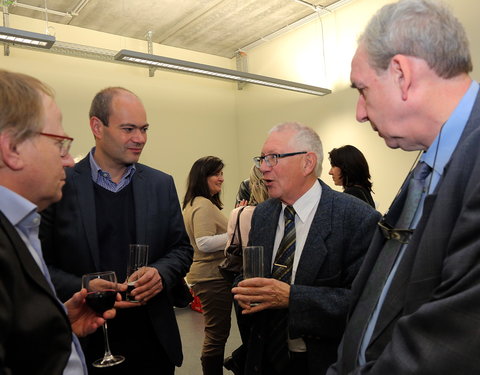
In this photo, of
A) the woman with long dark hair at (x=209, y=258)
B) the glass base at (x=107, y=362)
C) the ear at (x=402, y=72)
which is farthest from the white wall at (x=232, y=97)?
the glass base at (x=107, y=362)

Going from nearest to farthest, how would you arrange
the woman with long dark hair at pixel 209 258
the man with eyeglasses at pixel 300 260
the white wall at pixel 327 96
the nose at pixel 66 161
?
the nose at pixel 66 161 → the man with eyeglasses at pixel 300 260 → the woman with long dark hair at pixel 209 258 → the white wall at pixel 327 96

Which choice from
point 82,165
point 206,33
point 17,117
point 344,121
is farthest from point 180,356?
point 206,33

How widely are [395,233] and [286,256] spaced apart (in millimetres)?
763

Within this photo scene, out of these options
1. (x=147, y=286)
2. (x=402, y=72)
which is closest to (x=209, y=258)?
(x=147, y=286)

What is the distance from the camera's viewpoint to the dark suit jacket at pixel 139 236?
5.88ft

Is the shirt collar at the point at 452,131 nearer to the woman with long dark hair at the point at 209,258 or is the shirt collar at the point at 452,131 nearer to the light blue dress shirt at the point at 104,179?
the light blue dress shirt at the point at 104,179

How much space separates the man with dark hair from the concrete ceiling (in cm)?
545

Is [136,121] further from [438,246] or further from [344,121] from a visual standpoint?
[344,121]

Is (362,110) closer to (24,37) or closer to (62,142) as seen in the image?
(62,142)

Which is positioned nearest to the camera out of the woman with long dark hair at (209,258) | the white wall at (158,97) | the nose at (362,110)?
the nose at (362,110)

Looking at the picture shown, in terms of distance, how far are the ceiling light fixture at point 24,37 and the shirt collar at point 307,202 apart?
3376 millimetres

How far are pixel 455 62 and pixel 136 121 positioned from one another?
149 cm

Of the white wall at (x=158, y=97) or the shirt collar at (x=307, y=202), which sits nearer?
the shirt collar at (x=307, y=202)

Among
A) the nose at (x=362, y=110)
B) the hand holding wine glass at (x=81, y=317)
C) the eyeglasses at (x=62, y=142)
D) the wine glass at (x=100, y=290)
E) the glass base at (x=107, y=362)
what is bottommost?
the glass base at (x=107, y=362)
